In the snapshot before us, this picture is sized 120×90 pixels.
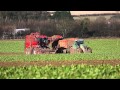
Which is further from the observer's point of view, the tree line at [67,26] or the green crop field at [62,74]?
the tree line at [67,26]

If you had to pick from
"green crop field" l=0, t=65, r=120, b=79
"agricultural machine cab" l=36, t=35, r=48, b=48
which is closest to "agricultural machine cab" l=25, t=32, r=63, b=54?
"agricultural machine cab" l=36, t=35, r=48, b=48

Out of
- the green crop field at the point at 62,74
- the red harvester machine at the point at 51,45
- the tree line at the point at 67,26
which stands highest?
the tree line at the point at 67,26

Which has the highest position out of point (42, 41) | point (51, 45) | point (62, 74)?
point (42, 41)

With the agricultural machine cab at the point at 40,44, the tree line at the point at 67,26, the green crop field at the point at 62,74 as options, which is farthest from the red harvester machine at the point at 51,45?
the green crop field at the point at 62,74

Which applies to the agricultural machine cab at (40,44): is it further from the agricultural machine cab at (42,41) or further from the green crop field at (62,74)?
the green crop field at (62,74)

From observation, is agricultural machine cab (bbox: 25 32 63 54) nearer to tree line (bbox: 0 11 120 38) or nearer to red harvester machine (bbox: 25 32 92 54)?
red harvester machine (bbox: 25 32 92 54)

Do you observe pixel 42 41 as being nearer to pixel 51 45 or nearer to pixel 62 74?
pixel 51 45

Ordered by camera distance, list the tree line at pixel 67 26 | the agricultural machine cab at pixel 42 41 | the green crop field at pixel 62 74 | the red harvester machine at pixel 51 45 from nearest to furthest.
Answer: the green crop field at pixel 62 74, the agricultural machine cab at pixel 42 41, the red harvester machine at pixel 51 45, the tree line at pixel 67 26

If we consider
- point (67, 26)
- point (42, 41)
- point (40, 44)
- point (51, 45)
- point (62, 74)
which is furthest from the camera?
point (67, 26)

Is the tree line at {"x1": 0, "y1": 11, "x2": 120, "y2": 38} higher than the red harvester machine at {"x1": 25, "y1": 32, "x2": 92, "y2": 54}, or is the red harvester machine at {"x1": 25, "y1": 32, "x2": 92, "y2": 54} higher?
the tree line at {"x1": 0, "y1": 11, "x2": 120, "y2": 38}

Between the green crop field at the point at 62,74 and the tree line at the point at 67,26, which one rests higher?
the tree line at the point at 67,26

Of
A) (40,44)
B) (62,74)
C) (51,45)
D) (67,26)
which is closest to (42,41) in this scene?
(40,44)

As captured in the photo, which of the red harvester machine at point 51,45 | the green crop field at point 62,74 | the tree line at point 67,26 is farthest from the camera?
the tree line at point 67,26
